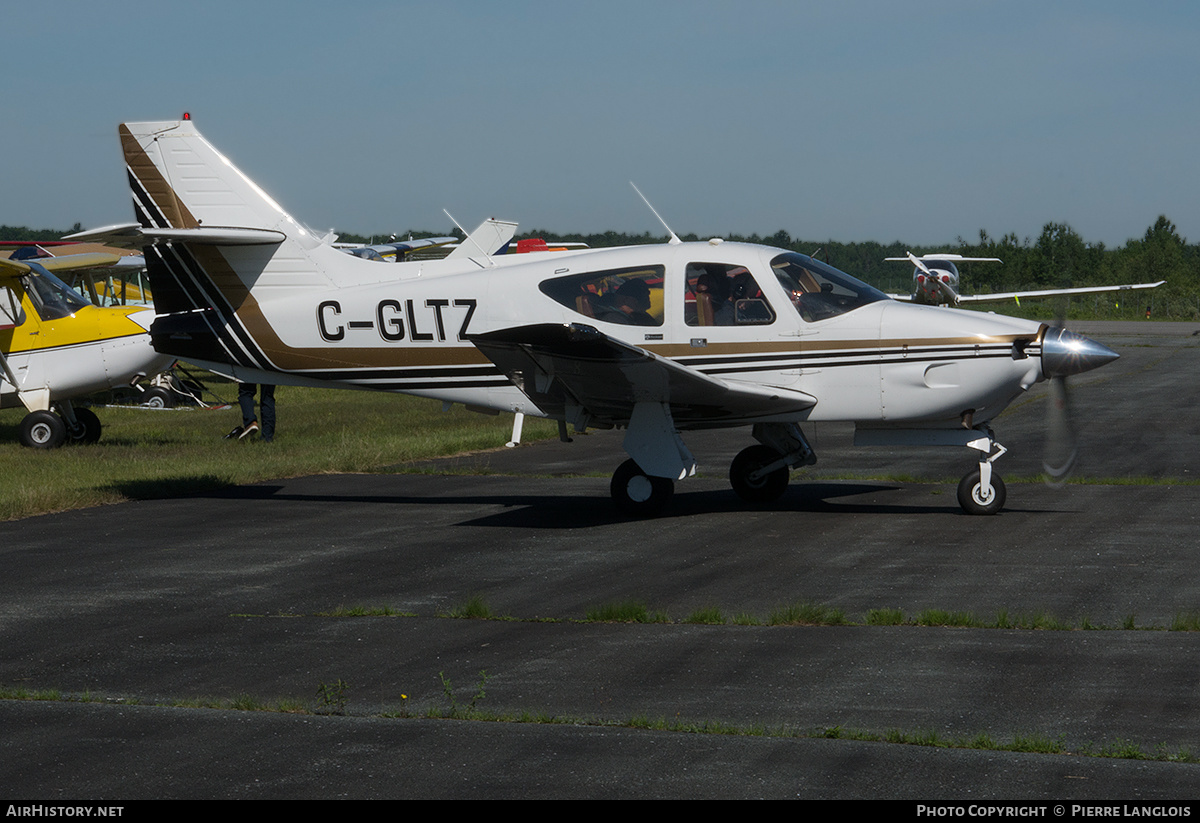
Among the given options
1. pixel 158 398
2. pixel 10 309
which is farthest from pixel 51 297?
pixel 158 398

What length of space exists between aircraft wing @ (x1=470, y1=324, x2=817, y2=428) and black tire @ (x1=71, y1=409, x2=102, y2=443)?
10818 mm

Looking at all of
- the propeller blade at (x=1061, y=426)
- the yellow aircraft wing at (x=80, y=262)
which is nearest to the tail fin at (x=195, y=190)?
the propeller blade at (x=1061, y=426)

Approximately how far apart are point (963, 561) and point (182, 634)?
17.8 ft

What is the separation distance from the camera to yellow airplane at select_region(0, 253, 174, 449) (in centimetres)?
1884

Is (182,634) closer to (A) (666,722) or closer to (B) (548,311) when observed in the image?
(A) (666,722)

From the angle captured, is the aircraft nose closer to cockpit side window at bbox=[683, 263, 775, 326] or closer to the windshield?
the windshield

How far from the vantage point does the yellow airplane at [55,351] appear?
18844mm

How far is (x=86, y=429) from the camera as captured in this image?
19.7 meters

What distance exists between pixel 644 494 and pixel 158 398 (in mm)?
18260

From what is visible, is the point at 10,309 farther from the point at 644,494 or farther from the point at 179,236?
the point at 644,494

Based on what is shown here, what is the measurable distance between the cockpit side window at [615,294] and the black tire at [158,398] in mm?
17096

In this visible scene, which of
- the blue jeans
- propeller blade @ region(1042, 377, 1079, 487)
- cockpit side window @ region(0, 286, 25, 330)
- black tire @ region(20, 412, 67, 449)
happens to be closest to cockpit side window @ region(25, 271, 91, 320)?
cockpit side window @ region(0, 286, 25, 330)

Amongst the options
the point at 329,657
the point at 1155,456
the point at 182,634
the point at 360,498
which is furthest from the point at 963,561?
the point at 1155,456

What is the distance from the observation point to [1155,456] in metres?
15.7
